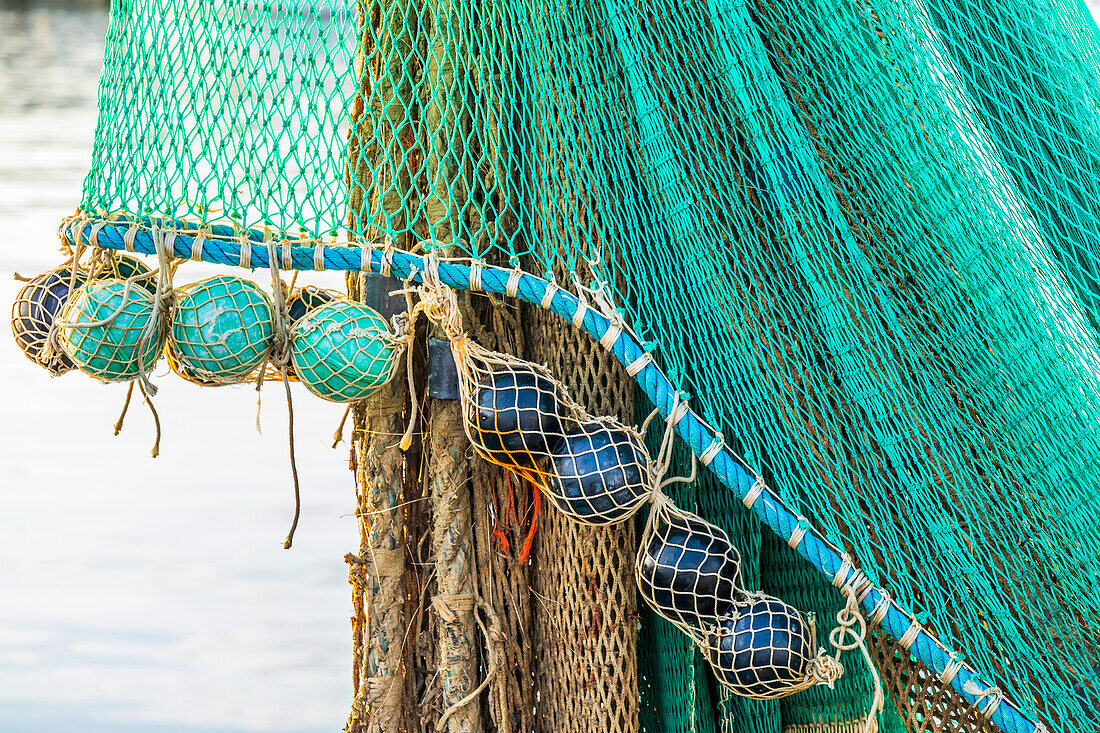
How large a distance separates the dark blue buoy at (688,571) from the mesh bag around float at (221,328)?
572mm

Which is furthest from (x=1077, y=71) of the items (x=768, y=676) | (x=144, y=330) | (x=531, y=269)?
(x=144, y=330)

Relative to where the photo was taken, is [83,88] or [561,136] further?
[83,88]

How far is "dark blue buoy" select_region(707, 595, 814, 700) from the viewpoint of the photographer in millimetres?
1301

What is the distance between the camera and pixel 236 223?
1311 mm

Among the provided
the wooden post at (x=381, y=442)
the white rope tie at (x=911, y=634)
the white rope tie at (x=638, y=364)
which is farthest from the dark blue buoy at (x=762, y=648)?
the wooden post at (x=381, y=442)

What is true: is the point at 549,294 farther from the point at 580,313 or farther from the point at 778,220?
the point at 778,220

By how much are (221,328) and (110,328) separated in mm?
132

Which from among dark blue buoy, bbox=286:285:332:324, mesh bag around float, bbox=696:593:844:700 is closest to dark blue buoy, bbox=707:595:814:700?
mesh bag around float, bbox=696:593:844:700

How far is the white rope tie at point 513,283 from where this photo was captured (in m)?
1.31

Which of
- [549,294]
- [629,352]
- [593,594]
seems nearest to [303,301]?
[549,294]

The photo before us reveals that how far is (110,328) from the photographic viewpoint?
48.8 inches

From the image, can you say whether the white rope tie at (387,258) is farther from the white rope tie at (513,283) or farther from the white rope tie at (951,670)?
the white rope tie at (951,670)

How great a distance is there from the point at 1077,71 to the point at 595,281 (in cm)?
92

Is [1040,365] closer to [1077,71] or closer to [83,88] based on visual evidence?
[1077,71]
